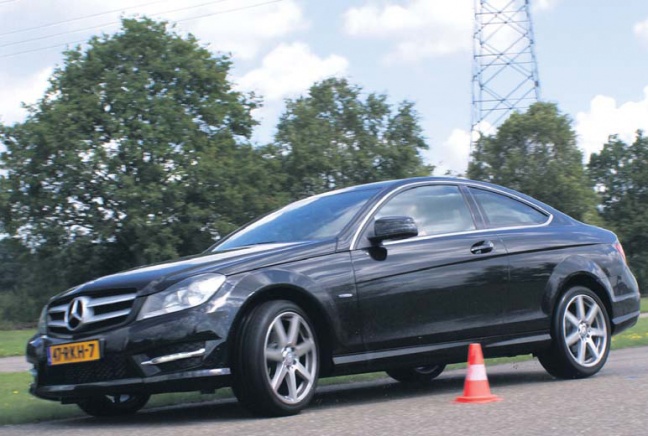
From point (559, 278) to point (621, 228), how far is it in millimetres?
73241

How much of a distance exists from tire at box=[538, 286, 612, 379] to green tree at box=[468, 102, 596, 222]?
200 ft

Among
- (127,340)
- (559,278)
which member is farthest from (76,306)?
(559,278)

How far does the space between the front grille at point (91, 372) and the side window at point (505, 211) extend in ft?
10.8

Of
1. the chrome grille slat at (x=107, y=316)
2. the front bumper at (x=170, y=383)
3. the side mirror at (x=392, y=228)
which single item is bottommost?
the front bumper at (x=170, y=383)

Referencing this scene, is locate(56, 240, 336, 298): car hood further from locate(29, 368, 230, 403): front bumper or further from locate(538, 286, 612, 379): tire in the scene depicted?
locate(538, 286, 612, 379): tire

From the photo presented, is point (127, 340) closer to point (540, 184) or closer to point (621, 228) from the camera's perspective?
point (540, 184)

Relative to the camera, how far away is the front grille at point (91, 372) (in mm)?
6391

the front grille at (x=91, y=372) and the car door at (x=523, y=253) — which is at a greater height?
the car door at (x=523, y=253)

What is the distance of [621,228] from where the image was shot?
258ft

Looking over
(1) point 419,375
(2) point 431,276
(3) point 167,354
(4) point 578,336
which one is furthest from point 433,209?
(3) point 167,354

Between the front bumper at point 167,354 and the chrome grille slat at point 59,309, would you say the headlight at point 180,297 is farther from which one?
the chrome grille slat at point 59,309

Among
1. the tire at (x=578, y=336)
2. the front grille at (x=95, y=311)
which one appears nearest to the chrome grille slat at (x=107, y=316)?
the front grille at (x=95, y=311)

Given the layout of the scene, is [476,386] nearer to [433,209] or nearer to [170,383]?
[433,209]

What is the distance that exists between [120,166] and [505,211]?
38658 millimetres
